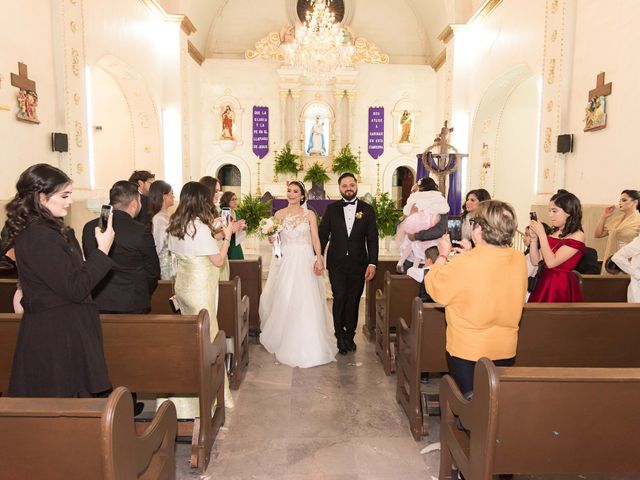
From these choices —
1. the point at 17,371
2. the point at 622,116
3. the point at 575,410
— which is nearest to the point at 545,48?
the point at 622,116

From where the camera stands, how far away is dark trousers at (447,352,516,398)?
2602mm

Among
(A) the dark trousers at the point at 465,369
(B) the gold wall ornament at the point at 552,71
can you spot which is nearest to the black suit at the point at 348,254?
(A) the dark trousers at the point at 465,369

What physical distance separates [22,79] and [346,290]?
447 centimetres

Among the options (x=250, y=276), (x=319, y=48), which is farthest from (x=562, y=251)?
(x=319, y=48)

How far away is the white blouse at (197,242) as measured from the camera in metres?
3.47

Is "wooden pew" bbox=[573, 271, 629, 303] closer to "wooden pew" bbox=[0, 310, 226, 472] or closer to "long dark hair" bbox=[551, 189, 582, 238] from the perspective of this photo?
"long dark hair" bbox=[551, 189, 582, 238]

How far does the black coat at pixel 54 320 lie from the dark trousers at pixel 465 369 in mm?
1821

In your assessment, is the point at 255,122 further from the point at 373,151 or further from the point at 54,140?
the point at 54,140

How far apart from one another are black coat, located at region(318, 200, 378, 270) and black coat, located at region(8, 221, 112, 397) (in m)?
3.14

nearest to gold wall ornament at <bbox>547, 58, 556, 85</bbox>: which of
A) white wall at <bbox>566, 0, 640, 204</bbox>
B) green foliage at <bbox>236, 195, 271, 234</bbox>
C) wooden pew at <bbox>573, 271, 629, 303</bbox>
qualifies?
white wall at <bbox>566, 0, 640, 204</bbox>

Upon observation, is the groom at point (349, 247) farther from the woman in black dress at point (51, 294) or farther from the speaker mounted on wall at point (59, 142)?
the speaker mounted on wall at point (59, 142)

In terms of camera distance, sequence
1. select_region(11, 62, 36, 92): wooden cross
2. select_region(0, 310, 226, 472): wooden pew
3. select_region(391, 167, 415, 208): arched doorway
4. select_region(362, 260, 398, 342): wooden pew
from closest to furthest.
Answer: select_region(0, 310, 226, 472): wooden pew < select_region(11, 62, 36, 92): wooden cross < select_region(362, 260, 398, 342): wooden pew < select_region(391, 167, 415, 208): arched doorway

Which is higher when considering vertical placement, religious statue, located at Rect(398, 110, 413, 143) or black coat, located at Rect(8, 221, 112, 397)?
religious statue, located at Rect(398, 110, 413, 143)

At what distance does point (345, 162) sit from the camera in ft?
47.5
